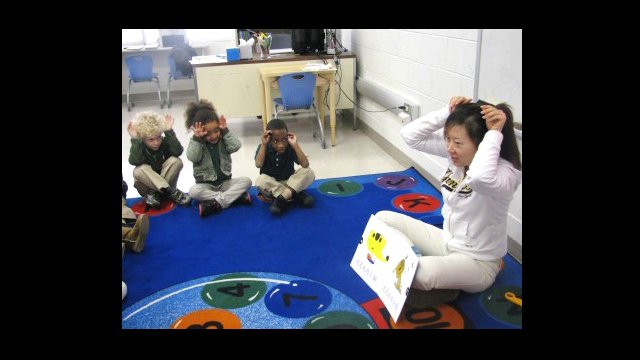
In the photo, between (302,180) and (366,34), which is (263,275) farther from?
(366,34)

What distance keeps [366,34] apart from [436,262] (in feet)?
9.68

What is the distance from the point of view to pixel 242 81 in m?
4.46

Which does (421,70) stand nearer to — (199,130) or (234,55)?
(199,130)

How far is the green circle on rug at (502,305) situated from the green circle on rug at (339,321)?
1.55ft

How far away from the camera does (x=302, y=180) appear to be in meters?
2.83

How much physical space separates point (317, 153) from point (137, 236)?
6.42 ft

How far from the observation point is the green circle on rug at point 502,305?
175 centimetres

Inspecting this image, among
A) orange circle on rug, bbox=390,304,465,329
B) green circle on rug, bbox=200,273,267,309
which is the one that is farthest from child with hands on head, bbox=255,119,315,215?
orange circle on rug, bbox=390,304,465,329

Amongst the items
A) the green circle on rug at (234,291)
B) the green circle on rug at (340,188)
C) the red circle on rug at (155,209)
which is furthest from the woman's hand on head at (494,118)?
the red circle on rug at (155,209)

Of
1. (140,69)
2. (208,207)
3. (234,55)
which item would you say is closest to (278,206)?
(208,207)

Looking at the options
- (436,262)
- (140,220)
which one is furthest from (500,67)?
(140,220)

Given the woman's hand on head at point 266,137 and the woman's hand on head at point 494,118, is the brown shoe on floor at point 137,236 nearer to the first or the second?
the woman's hand on head at point 266,137

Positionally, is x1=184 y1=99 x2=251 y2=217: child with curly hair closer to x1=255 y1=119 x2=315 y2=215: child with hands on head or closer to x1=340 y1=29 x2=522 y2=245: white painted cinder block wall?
x1=255 y1=119 x2=315 y2=215: child with hands on head

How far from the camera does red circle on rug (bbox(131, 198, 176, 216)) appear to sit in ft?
9.22
